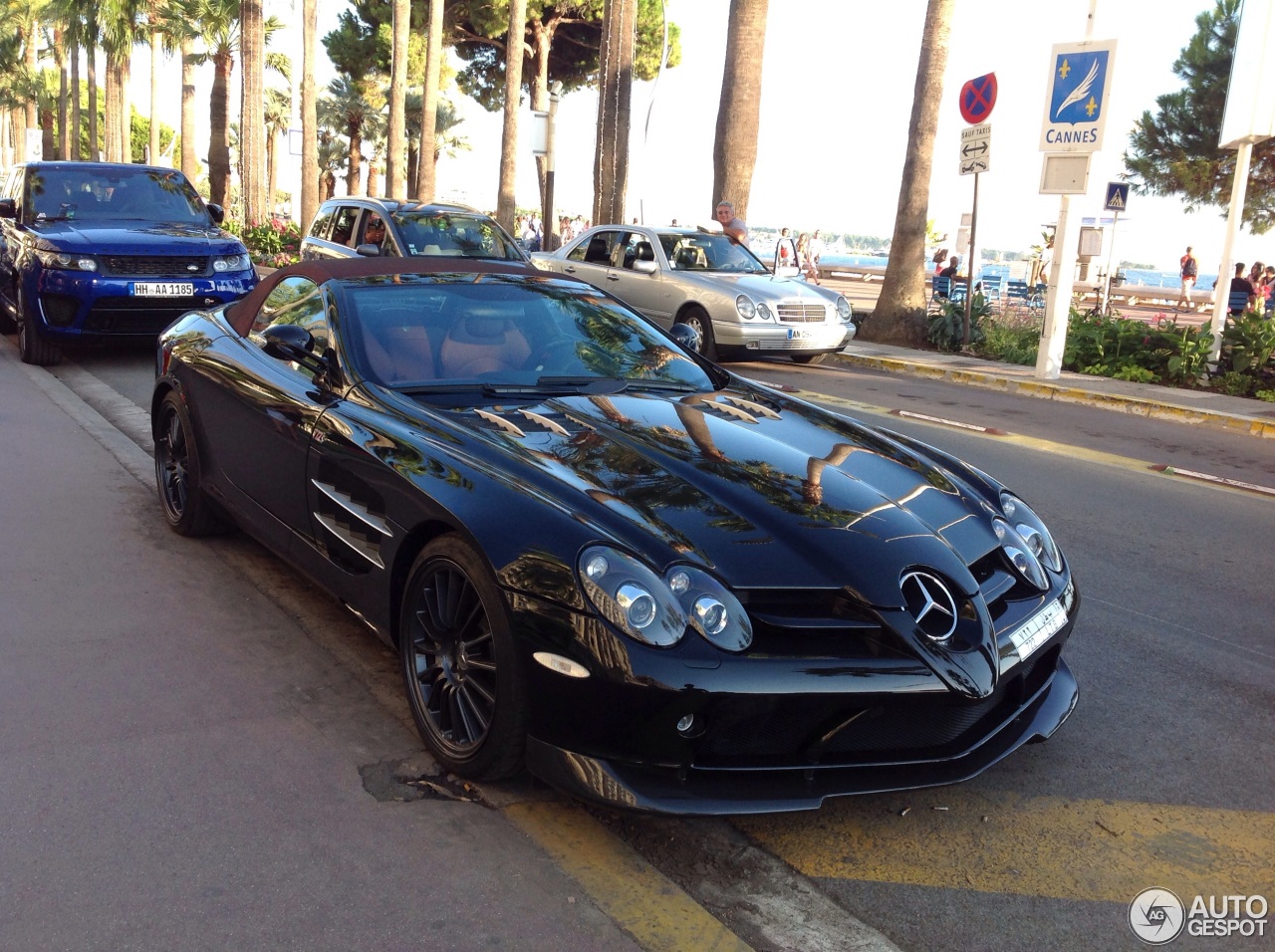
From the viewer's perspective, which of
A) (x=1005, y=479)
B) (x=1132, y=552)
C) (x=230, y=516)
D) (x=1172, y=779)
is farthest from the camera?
(x=1005, y=479)

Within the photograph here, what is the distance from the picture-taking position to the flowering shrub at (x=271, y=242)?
26.5 m

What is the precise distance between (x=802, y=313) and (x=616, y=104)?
12.6 meters

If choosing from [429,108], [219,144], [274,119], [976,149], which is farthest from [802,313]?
[274,119]

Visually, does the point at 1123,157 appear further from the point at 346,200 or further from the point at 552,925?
the point at 552,925

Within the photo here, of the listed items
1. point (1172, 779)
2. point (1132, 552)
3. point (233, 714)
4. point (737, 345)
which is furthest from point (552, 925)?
point (737, 345)

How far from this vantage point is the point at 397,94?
29875 millimetres

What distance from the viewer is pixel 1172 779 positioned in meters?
3.61

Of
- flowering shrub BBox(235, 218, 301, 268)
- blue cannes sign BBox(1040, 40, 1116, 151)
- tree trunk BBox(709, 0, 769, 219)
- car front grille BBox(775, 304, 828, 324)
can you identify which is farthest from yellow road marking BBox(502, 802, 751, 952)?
flowering shrub BBox(235, 218, 301, 268)

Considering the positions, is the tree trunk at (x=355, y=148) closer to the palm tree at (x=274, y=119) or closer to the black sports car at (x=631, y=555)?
the palm tree at (x=274, y=119)

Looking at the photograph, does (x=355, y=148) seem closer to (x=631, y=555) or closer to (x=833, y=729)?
(x=631, y=555)

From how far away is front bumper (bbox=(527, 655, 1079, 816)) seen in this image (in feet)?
9.39

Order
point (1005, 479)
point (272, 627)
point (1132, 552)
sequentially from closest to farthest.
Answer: point (272, 627)
point (1132, 552)
point (1005, 479)

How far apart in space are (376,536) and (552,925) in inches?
57.4

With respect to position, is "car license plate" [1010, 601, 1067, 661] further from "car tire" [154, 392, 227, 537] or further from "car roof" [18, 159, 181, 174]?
"car roof" [18, 159, 181, 174]
